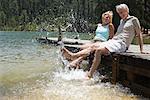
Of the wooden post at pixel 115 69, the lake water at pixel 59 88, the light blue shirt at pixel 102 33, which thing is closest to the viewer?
the lake water at pixel 59 88

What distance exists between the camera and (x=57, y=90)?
34.2 feet

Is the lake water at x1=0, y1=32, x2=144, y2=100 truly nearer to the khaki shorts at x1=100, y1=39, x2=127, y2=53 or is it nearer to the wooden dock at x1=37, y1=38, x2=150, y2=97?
the wooden dock at x1=37, y1=38, x2=150, y2=97

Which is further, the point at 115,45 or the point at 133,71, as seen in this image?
the point at 115,45

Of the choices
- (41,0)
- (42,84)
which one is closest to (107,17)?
(42,84)

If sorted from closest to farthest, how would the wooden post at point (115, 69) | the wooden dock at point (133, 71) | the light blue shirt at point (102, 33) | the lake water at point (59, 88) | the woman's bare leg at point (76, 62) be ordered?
1. the lake water at point (59, 88)
2. the wooden dock at point (133, 71)
3. the wooden post at point (115, 69)
4. the woman's bare leg at point (76, 62)
5. the light blue shirt at point (102, 33)

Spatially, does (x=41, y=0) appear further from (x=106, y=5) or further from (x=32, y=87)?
(x=32, y=87)

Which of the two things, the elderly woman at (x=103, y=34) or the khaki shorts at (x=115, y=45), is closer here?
the khaki shorts at (x=115, y=45)

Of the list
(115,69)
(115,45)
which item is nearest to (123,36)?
(115,45)

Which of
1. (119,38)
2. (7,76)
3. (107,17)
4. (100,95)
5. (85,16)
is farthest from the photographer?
(85,16)

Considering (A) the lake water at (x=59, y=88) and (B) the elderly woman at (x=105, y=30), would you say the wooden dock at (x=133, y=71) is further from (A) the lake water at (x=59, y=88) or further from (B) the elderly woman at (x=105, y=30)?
(B) the elderly woman at (x=105, y=30)

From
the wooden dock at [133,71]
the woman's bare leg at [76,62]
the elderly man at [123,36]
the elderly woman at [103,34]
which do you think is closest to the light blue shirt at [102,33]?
the elderly woman at [103,34]

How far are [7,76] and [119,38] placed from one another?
13.9ft

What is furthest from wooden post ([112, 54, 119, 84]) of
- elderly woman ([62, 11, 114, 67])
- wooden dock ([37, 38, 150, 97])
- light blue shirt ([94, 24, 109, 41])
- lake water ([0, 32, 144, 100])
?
light blue shirt ([94, 24, 109, 41])

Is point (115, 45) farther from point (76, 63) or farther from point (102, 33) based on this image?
A: point (76, 63)
